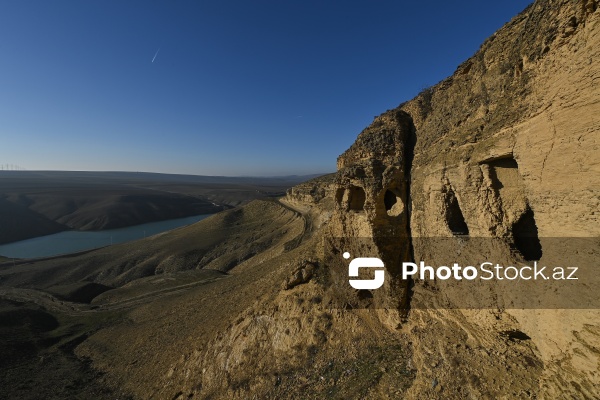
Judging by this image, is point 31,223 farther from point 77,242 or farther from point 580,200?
point 580,200

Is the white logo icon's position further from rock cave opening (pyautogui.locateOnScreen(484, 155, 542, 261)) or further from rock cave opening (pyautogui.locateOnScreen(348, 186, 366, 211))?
rock cave opening (pyautogui.locateOnScreen(484, 155, 542, 261))

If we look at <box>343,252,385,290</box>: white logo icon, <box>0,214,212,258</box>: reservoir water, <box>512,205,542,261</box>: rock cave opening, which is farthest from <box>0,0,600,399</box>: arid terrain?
<box>0,214,212,258</box>: reservoir water

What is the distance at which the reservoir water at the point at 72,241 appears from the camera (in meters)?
83.9

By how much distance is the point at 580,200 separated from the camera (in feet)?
21.6

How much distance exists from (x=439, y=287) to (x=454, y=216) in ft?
9.27

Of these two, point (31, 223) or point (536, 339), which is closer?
point (536, 339)

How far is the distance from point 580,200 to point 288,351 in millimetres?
13011

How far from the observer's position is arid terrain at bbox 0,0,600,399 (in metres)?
6.76

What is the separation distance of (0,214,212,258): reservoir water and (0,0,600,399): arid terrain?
248 ft

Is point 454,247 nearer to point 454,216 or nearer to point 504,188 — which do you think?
point 454,216

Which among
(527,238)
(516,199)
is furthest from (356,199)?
(516,199)

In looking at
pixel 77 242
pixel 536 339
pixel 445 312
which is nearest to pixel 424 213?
pixel 445 312

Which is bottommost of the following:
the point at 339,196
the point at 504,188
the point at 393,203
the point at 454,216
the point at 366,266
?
the point at 366,266

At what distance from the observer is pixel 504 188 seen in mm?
8820
